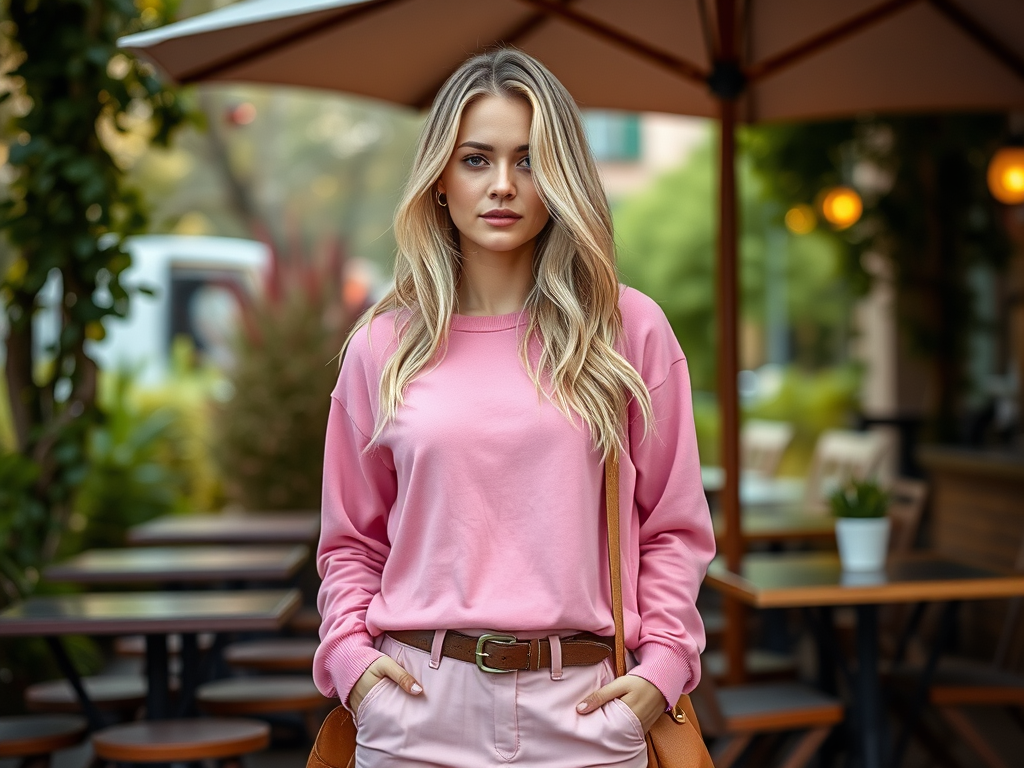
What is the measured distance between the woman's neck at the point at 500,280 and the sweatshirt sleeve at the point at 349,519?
265 mm

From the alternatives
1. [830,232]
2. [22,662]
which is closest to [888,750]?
[22,662]

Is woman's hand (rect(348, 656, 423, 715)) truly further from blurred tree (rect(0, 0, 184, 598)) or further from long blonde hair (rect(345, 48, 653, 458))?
blurred tree (rect(0, 0, 184, 598))

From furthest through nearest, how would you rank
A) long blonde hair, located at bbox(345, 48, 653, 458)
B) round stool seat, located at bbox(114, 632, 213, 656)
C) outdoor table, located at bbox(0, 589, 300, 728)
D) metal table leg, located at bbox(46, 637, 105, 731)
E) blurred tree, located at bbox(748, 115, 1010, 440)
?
blurred tree, located at bbox(748, 115, 1010, 440) < round stool seat, located at bbox(114, 632, 213, 656) < metal table leg, located at bbox(46, 637, 105, 731) < outdoor table, located at bbox(0, 589, 300, 728) < long blonde hair, located at bbox(345, 48, 653, 458)

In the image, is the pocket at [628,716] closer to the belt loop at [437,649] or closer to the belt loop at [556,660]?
the belt loop at [556,660]

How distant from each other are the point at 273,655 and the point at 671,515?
10.2ft

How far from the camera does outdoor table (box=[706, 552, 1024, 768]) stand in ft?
13.0

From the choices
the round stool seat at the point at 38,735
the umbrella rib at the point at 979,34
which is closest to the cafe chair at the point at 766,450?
the umbrella rib at the point at 979,34

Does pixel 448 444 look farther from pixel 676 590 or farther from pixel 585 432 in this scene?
pixel 676 590

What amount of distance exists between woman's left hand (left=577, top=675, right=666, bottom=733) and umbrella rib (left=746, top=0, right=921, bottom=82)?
2.90 metres

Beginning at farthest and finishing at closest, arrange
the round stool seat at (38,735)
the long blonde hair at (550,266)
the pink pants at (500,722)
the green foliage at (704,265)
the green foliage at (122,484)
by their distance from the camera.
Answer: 1. the green foliage at (704,265)
2. the green foliage at (122,484)
3. the round stool seat at (38,735)
4. the long blonde hair at (550,266)
5. the pink pants at (500,722)

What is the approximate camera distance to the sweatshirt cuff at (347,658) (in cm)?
232

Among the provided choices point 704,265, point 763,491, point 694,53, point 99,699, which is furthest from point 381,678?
point 704,265

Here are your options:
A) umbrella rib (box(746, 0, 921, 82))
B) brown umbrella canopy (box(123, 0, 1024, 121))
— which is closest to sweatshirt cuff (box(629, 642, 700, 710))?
brown umbrella canopy (box(123, 0, 1024, 121))

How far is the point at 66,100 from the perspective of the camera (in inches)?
205
